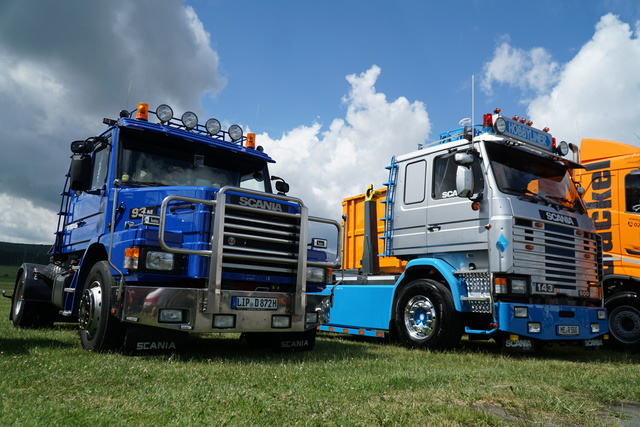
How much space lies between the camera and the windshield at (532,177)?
781 cm

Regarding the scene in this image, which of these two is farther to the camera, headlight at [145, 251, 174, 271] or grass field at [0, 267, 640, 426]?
headlight at [145, 251, 174, 271]

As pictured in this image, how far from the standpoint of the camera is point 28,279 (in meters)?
9.62

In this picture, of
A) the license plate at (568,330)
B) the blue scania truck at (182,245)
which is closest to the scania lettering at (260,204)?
the blue scania truck at (182,245)

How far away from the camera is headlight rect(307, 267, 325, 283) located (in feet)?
22.9

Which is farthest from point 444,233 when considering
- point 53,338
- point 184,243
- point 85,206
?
point 53,338

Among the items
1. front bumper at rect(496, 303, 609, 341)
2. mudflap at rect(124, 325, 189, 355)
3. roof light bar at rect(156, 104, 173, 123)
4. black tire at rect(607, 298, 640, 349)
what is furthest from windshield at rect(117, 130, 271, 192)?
black tire at rect(607, 298, 640, 349)

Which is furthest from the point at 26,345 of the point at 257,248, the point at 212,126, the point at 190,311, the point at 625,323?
the point at 625,323

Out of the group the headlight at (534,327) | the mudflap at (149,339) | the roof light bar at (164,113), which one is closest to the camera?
the mudflap at (149,339)

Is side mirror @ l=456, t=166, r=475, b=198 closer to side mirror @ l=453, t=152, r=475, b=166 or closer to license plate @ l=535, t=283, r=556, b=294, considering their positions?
side mirror @ l=453, t=152, r=475, b=166

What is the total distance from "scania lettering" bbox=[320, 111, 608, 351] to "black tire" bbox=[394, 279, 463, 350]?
2 centimetres

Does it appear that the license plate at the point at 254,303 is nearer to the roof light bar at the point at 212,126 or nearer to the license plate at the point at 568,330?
the roof light bar at the point at 212,126

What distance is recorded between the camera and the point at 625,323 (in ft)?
29.9

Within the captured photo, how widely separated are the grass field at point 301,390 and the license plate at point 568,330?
2.20 feet

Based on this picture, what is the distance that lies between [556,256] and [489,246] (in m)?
1.19
